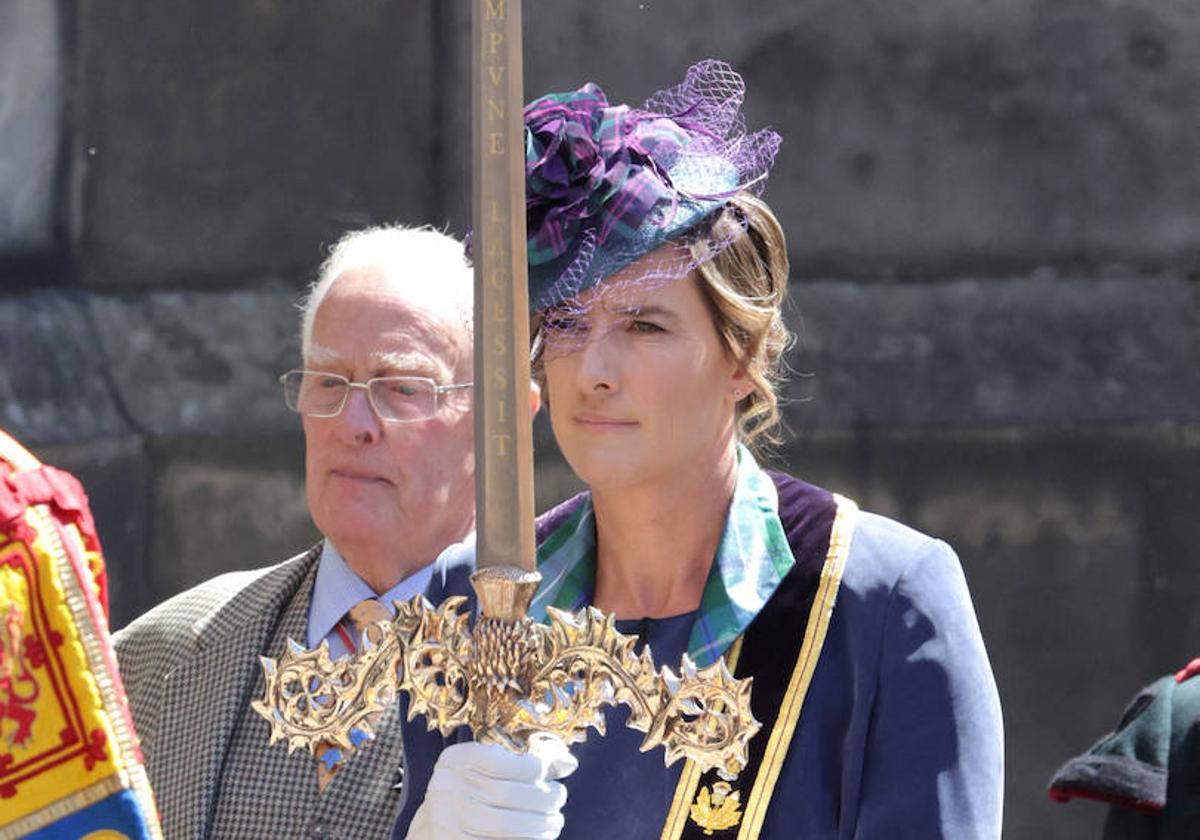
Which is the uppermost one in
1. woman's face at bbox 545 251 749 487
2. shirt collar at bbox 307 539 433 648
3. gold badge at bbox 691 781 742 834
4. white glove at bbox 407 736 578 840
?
woman's face at bbox 545 251 749 487

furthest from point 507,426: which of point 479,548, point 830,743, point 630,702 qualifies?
point 830,743

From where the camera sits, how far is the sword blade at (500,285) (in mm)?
2283

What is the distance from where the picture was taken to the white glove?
93.7 inches

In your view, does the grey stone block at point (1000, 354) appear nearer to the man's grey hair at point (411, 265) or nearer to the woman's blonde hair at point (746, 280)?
the man's grey hair at point (411, 265)

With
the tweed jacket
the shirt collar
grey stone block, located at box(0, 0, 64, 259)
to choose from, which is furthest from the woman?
grey stone block, located at box(0, 0, 64, 259)

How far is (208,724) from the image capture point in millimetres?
3498

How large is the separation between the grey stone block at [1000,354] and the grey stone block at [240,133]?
88cm

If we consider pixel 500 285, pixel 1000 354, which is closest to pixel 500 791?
pixel 500 285

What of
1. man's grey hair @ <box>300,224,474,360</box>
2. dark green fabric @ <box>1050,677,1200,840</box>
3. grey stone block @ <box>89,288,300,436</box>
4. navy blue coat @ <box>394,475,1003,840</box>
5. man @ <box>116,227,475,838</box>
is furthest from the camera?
grey stone block @ <box>89,288,300,436</box>

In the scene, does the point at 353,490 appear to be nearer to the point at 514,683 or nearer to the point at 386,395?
the point at 386,395

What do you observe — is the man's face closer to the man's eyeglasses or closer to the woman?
the man's eyeglasses

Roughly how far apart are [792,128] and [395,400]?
5.88ft

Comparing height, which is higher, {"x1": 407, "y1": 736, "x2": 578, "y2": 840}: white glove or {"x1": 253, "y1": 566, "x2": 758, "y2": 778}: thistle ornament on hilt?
{"x1": 253, "y1": 566, "x2": 758, "y2": 778}: thistle ornament on hilt

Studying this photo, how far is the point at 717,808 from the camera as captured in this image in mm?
2779
